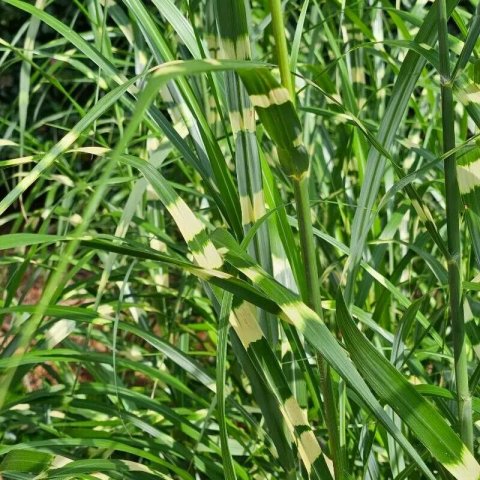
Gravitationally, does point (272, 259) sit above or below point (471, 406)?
above

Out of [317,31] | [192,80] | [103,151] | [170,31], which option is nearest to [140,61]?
[170,31]

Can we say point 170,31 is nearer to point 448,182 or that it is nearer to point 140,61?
point 140,61

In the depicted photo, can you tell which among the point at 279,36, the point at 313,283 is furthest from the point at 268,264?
the point at 279,36

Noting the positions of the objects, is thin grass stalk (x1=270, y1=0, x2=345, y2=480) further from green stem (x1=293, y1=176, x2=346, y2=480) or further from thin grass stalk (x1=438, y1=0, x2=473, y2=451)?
thin grass stalk (x1=438, y1=0, x2=473, y2=451)

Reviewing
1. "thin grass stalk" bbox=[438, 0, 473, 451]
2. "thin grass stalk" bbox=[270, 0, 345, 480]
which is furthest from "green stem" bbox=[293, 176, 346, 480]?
"thin grass stalk" bbox=[438, 0, 473, 451]

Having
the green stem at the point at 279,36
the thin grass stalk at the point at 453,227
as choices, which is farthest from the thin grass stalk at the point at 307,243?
the thin grass stalk at the point at 453,227

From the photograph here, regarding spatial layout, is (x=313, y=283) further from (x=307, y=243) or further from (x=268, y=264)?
(x=268, y=264)
